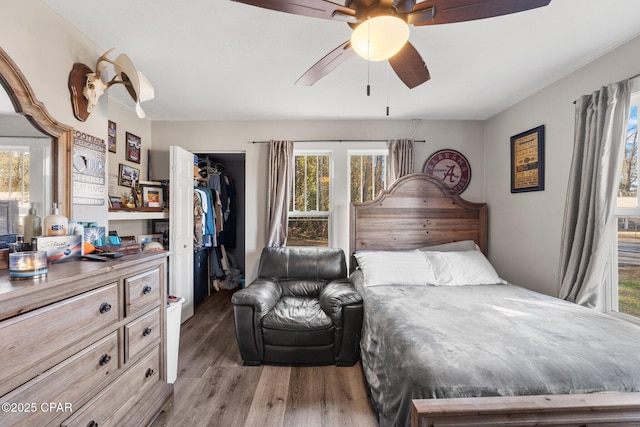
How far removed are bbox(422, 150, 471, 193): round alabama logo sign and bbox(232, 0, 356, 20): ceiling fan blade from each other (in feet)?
8.48

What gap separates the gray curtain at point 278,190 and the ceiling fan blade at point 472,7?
2323mm

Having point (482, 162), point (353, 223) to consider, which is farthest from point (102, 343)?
point (482, 162)

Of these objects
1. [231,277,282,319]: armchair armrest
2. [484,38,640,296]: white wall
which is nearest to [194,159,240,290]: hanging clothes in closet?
[231,277,282,319]: armchair armrest

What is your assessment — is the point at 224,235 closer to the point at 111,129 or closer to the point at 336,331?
the point at 111,129

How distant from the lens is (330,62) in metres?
1.57

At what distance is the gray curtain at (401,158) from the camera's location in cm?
330

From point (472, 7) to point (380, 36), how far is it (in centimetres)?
38

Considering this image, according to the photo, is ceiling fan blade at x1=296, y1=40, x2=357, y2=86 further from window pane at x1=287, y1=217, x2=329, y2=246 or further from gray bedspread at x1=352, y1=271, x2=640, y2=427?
window pane at x1=287, y1=217, x2=329, y2=246

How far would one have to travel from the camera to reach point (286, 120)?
344 centimetres

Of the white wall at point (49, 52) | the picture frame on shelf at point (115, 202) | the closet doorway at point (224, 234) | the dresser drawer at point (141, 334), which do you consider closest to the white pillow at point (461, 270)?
the dresser drawer at point (141, 334)

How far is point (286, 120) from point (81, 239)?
258cm

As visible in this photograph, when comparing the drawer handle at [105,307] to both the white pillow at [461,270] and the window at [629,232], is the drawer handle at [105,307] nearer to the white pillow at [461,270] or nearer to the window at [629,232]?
the white pillow at [461,270]

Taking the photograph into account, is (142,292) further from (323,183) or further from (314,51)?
(323,183)

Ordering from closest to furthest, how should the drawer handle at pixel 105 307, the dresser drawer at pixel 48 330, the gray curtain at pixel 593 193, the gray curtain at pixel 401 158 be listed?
the dresser drawer at pixel 48 330
the drawer handle at pixel 105 307
the gray curtain at pixel 593 193
the gray curtain at pixel 401 158
